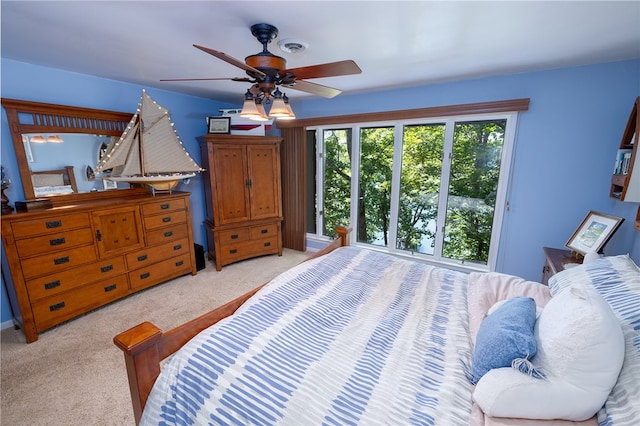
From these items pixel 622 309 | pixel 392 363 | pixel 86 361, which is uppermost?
pixel 622 309

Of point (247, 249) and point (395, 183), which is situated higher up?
point (395, 183)

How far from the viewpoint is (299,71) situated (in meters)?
1.45

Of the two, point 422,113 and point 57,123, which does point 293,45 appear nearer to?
point 422,113

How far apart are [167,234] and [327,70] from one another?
2546 millimetres

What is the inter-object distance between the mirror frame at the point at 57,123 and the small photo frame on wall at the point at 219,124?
0.84m

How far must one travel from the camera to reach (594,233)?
2.04 metres

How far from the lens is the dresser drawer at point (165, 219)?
2.77m

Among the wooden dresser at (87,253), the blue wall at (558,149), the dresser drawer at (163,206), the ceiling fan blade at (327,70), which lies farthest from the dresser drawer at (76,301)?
the blue wall at (558,149)

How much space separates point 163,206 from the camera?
2877 millimetres

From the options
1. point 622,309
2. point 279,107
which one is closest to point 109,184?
point 279,107

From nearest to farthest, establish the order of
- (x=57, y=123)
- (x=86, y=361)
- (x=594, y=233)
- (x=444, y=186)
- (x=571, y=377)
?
(x=571, y=377), (x=86, y=361), (x=594, y=233), (x=57, y=123), (x=444, y=186)

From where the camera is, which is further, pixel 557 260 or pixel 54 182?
pixel 54 182

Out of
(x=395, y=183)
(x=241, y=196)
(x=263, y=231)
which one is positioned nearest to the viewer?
(x=395, y=183)

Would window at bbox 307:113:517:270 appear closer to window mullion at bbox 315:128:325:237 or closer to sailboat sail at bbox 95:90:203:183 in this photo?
window mullion at bbox 315:128:325:237
